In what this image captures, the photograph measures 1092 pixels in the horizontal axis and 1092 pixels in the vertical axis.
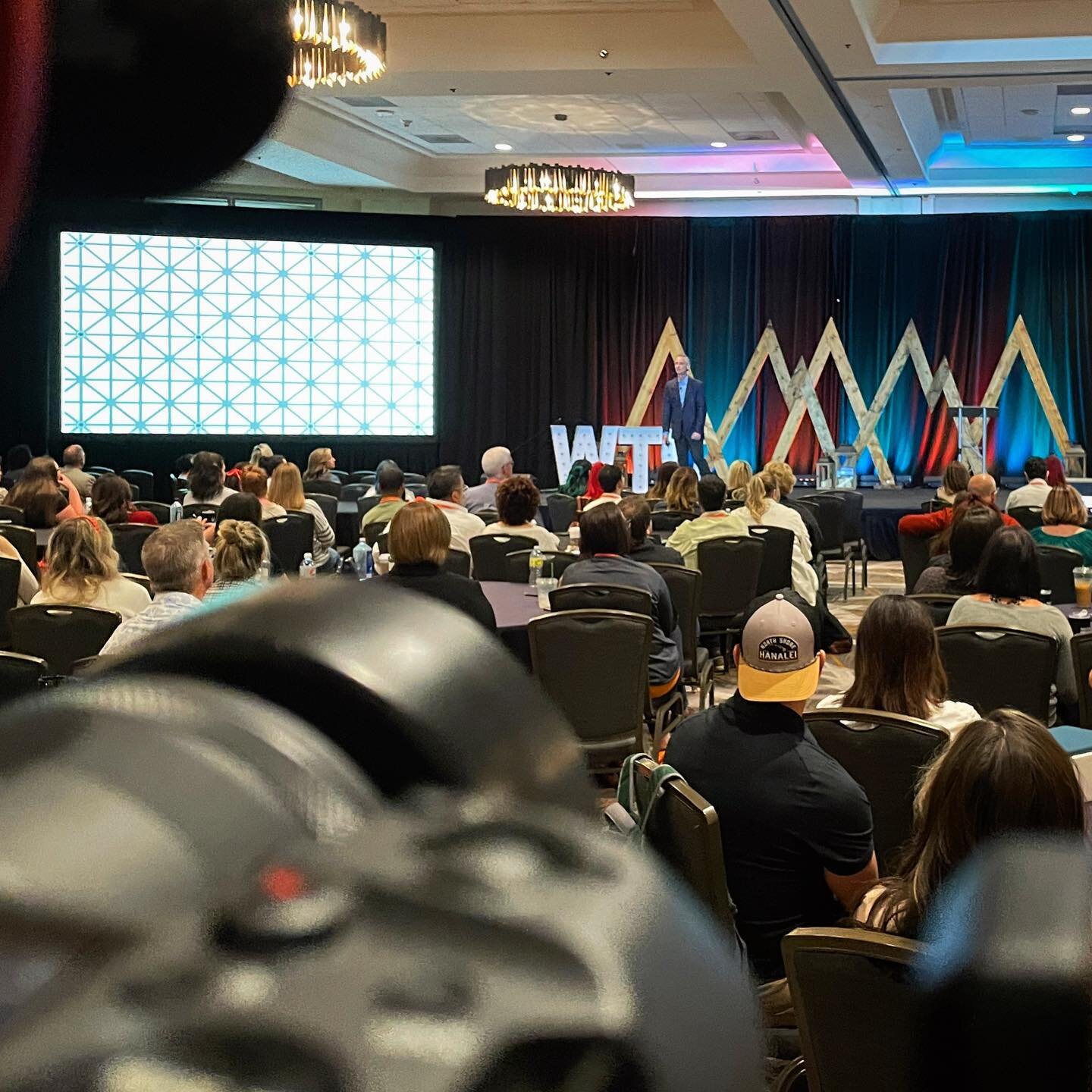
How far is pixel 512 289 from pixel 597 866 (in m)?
16.0

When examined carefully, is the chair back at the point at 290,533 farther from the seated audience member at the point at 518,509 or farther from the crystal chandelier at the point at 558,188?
the crystal chandelier at the point at 558,188

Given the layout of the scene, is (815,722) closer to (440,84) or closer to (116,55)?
(116,55)

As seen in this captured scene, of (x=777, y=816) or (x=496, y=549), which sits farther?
(x=496, y=549)

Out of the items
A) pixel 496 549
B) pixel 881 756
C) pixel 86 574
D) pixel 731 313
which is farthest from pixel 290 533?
pixel 731 313

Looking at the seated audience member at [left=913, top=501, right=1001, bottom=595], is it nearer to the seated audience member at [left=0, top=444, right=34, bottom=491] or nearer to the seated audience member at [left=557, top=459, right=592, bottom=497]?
the seated audience member at [left=557, top=459, right=592, bottom=497]

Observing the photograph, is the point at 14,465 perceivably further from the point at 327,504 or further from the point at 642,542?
the point at 642,542

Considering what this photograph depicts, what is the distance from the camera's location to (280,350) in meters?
14.1

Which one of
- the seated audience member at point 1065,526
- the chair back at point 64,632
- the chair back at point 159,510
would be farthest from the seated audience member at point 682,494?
the chair back at point 64,632

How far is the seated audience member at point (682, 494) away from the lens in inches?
302

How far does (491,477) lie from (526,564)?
96.7 inches

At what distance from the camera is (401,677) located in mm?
252

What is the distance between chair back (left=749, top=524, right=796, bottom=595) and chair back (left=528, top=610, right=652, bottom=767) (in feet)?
8.03

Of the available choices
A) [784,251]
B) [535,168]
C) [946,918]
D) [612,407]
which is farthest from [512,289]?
[946,918]

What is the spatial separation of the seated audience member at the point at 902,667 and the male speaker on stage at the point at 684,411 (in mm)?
10731
